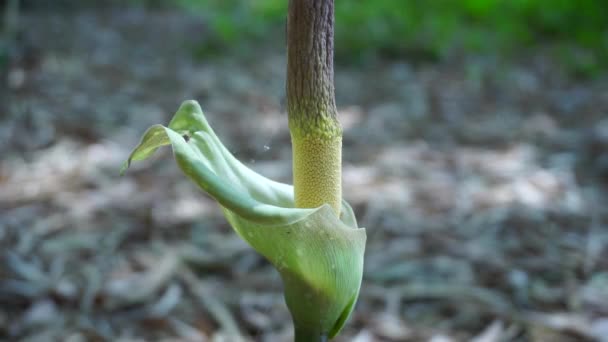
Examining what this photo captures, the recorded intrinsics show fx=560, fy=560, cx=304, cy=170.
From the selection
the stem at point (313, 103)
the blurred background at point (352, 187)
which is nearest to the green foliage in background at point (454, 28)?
the blurred background at point (352, 187)

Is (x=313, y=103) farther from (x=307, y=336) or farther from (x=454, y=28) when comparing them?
(x=454, y=28)

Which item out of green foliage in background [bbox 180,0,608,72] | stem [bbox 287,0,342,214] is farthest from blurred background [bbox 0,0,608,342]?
stem [bbox 287,0,342,214]

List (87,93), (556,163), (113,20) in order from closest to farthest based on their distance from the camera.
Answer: (556,163) → (87,93) → (113,20)

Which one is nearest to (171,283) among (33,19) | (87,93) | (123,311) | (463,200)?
(123,311)

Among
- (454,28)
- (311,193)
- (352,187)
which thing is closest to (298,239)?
(311,193)

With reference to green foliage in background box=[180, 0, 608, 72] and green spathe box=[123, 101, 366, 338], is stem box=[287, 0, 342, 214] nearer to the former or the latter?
green spathe box=[123, 101, 366, 338]

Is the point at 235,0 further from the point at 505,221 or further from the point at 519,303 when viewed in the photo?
the point at 519,303

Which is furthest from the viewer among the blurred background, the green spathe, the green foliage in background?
the green foliage in background
